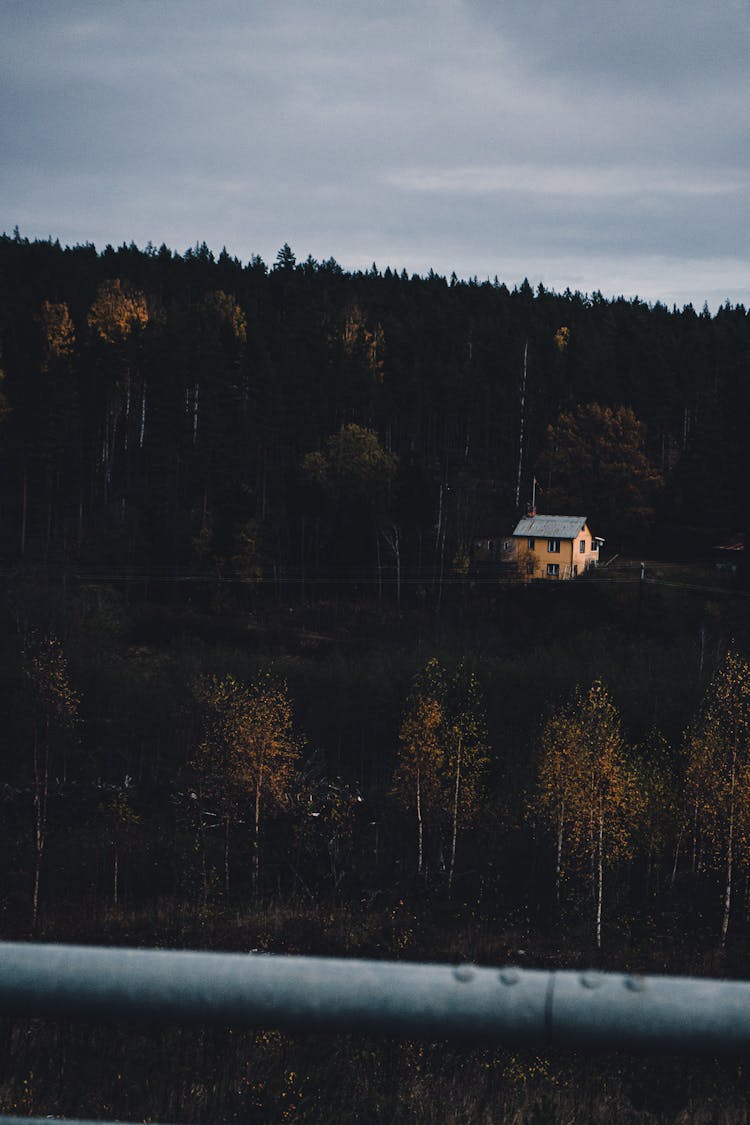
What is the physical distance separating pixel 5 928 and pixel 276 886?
12.1 meters

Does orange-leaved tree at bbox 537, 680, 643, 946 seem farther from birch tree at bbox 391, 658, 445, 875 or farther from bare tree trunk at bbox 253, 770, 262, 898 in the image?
bare tree trunk at bbox 253, 770, 262, 898

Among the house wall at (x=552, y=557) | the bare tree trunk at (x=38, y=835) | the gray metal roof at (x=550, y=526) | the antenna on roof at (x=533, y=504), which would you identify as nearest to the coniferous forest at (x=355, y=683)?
the bare tree trunk at (x=38, y=835)

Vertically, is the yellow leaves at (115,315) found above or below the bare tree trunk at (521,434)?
above

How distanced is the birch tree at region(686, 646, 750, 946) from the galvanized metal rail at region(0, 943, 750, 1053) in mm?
45214

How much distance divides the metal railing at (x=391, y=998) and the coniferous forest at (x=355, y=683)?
85 centimetres

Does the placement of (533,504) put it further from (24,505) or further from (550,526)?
(24,505)

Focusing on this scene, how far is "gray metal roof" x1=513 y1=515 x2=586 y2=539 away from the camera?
7921 centimetres

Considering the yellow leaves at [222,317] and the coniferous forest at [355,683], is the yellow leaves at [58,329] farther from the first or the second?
the yellow leaves at [222,317]

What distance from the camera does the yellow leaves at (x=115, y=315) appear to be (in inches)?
4341

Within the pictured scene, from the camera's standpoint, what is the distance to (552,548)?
79500mm

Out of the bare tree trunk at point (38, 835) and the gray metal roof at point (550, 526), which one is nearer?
the bare tree trunk at point (38, 835)

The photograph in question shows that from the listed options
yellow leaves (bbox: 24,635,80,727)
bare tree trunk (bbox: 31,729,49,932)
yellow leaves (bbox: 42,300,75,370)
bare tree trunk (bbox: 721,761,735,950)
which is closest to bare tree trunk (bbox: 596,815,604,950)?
bare tree trunk (bbox: 721,761,735,950)

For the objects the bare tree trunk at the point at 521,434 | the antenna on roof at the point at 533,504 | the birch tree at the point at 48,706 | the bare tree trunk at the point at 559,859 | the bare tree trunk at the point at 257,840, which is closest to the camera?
the bare tree trunk at the point at 559,859

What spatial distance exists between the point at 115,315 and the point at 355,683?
69.0 meters
